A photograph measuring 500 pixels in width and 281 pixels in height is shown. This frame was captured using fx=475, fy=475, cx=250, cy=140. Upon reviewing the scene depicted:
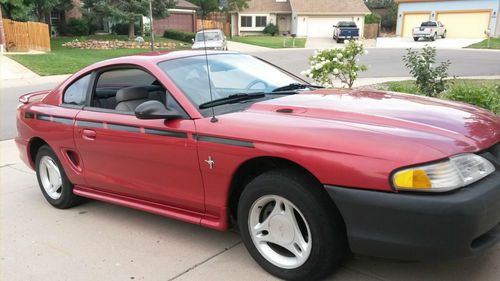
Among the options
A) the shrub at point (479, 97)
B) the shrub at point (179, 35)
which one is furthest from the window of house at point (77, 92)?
the shrub at point (179, 35)

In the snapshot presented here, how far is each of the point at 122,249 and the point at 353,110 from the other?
213 centimetres

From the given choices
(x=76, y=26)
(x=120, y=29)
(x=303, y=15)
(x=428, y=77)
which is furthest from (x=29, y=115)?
(x=303, y=15)

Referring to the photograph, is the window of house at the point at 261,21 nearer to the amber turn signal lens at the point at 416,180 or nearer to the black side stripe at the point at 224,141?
the black side stripe at the point at 224,141

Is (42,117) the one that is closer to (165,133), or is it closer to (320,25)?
(165,133)

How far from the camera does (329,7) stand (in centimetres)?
5291

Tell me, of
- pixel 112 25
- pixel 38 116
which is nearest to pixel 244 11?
pixel 112 25

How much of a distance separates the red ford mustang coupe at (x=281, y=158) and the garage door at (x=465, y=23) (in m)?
47.2

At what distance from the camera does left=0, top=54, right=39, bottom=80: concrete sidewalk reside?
1784cm

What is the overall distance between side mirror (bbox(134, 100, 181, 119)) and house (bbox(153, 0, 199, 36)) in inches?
1585

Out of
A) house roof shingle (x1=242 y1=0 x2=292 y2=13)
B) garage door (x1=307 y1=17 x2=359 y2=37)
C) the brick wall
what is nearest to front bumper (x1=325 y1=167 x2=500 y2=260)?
the brick wall

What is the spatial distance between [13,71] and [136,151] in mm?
17446

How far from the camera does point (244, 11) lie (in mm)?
53375

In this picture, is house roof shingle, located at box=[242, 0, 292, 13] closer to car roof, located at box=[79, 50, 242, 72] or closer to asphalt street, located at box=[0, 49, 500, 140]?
asphalt street, located at box=[0, 49, 500, 140]

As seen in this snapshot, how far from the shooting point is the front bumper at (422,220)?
8.18 ft
